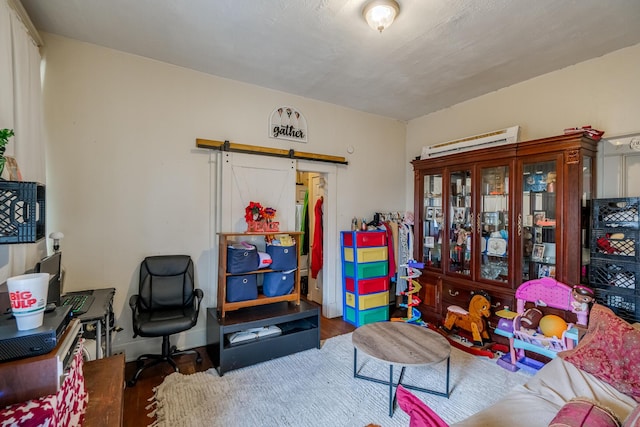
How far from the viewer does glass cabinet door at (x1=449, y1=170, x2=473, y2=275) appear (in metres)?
3.47

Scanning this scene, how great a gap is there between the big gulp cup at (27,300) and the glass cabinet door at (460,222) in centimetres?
361

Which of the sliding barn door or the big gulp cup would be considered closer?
the big gulp cup

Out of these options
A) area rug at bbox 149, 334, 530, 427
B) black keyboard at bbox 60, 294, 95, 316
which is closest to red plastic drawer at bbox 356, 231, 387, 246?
area rug at bbox 149, 334, 530, 427

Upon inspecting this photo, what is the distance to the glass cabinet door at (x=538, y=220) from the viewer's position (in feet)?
9.21

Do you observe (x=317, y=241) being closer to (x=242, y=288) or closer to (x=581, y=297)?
(x=242, y=288)

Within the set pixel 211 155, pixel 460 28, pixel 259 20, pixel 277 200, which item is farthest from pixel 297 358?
pixel 460 28

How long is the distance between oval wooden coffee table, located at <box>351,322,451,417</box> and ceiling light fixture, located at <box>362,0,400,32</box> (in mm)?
2316

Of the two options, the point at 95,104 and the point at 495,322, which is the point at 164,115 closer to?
the point at 95,104

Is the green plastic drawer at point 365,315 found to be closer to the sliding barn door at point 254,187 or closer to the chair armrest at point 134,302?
the sliding barn door at point 254,187

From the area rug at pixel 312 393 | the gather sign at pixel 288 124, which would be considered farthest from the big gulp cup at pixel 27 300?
the gather sign at pixel 288 124

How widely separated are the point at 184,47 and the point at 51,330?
8.12 ft

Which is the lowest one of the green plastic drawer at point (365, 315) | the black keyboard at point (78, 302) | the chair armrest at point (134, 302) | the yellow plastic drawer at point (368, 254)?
the green plastic drawer at point (365, 315)

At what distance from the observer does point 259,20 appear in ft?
7.24

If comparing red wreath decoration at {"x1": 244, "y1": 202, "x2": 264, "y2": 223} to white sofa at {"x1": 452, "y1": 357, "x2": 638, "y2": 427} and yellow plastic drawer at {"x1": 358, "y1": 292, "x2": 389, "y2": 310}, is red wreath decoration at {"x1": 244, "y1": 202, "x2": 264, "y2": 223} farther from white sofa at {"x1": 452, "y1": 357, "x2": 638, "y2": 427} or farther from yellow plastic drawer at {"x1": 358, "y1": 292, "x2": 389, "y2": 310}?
white sofa at {"x1": 452, "y1": 357, "x2": 638, "y2": 427}
